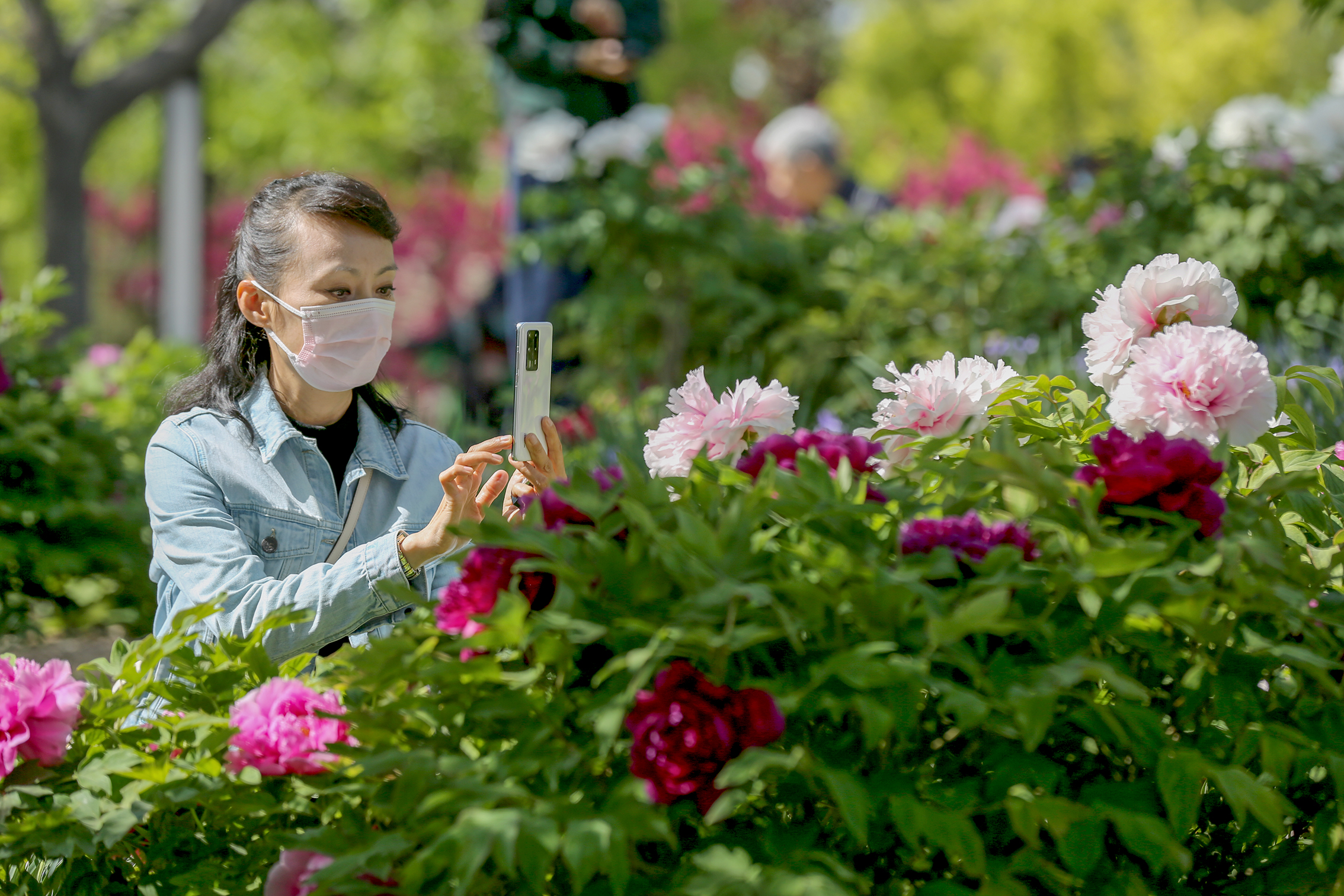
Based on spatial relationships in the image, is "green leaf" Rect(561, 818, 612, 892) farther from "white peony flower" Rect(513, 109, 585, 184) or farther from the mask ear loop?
"white peony flower" Rect(513, 109, 585, 184)

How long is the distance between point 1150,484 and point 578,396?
3.68 meters

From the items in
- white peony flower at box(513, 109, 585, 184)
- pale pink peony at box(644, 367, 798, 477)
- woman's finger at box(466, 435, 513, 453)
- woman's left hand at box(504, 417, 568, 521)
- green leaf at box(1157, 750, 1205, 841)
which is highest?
white peony flower at box(513, 109, 585, 184)

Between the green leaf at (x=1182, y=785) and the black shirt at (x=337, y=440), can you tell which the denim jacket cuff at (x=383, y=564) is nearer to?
the black shirt at (x=337, y=440)

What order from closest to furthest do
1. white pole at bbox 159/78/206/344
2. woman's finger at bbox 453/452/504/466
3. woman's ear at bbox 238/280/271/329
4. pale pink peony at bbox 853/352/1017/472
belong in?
1. pale pink peony at bbox 853/352/1017/472
2. woman's finger at bbox 453/452/504/466
3. woman's ear at bbox 238/280/271/329
4. white pole at bbox 159/78/206/344

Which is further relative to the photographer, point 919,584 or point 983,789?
point 983,789

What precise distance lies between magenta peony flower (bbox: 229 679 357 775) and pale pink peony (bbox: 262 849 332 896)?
10 cm

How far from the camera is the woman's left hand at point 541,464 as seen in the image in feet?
6.03

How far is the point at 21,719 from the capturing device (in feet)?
5.02

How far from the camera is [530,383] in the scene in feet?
6.00

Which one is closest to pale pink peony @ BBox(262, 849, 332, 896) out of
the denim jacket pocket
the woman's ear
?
the denim jacket pocket

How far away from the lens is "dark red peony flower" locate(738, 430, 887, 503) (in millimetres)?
1451

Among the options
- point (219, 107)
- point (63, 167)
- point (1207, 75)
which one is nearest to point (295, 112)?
point (219, 107)

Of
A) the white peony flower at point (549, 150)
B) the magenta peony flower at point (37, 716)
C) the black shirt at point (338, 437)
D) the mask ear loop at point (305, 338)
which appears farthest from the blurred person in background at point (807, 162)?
the magenta peony flower at point (37, 716)

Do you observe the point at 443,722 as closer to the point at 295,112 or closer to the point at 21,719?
the point at 21,719
